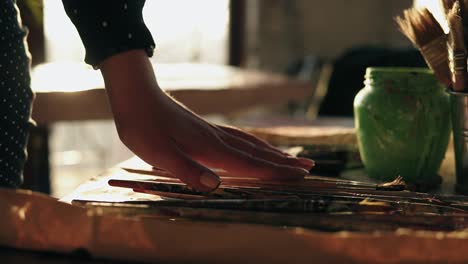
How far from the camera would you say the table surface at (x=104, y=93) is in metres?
1.49

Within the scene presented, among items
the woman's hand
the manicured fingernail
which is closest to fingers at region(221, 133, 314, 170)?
the manicured fingernail

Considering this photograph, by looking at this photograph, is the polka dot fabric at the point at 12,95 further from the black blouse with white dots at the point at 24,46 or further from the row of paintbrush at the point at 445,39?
the row of paintbrush at the point at 445,39

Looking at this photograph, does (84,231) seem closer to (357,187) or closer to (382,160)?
(357,187)

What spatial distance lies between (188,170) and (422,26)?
35 centimetres

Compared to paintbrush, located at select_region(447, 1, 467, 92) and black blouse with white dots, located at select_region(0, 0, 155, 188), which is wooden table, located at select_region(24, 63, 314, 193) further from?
paintbrush, located at select_region(447, 1, 467, 92)

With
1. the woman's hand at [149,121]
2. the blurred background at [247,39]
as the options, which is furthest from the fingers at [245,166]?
the blurred background at [247,39]

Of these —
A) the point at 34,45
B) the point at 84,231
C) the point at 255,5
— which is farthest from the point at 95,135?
the point at 84,231

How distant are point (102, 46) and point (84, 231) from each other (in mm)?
229

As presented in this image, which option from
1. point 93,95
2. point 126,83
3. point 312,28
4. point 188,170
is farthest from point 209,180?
point 312,28

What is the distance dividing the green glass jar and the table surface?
0.76 metres

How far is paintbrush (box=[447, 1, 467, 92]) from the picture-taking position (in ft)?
2.18

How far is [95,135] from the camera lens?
15.2 ft

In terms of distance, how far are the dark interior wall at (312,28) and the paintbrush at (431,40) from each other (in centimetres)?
362

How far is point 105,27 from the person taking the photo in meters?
0.62
